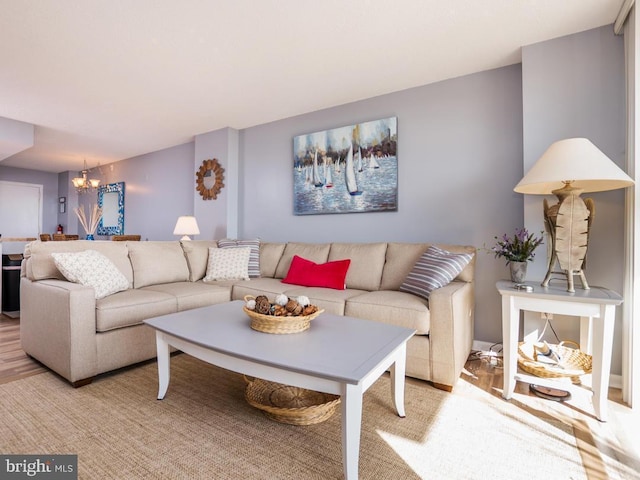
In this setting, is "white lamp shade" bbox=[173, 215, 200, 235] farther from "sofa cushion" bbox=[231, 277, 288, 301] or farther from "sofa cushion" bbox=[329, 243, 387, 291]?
"sofa cushion" bbox=[329, 243, 387, 291]

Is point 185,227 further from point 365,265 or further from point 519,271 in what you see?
point 519,271

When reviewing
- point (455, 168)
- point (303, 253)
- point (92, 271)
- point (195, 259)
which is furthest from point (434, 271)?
point (92, 271)

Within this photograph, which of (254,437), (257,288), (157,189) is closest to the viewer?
(254,437)

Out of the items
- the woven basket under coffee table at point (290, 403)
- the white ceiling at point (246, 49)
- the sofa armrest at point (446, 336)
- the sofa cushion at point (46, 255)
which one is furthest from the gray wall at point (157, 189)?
the sofa armrest at point (446, 336)

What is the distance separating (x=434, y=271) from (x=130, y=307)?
2163 millimetres

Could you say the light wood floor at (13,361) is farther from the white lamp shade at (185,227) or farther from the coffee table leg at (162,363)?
the white lamp shade at (185,227)

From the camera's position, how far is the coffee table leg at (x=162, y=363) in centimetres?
185

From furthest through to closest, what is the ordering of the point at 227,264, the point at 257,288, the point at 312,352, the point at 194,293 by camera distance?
1. the point at 227,264
2. the point at 257,288
3. the point at 194,293
4. the point at 312,352

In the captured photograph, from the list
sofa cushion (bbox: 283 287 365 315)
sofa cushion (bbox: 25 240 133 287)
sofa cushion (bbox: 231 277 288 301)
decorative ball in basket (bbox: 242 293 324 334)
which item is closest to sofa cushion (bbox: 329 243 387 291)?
sofa cushion (bbox: 283 287 365 315)

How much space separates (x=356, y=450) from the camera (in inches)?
47.8

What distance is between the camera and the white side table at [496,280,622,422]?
1.73 m

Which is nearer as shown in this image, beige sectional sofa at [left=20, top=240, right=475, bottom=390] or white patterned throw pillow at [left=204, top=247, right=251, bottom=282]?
beige sectional sofa at [left=20, top=240, right=475, bottom=390]

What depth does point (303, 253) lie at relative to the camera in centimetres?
338

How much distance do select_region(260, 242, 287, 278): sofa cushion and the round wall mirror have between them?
1.34 m
